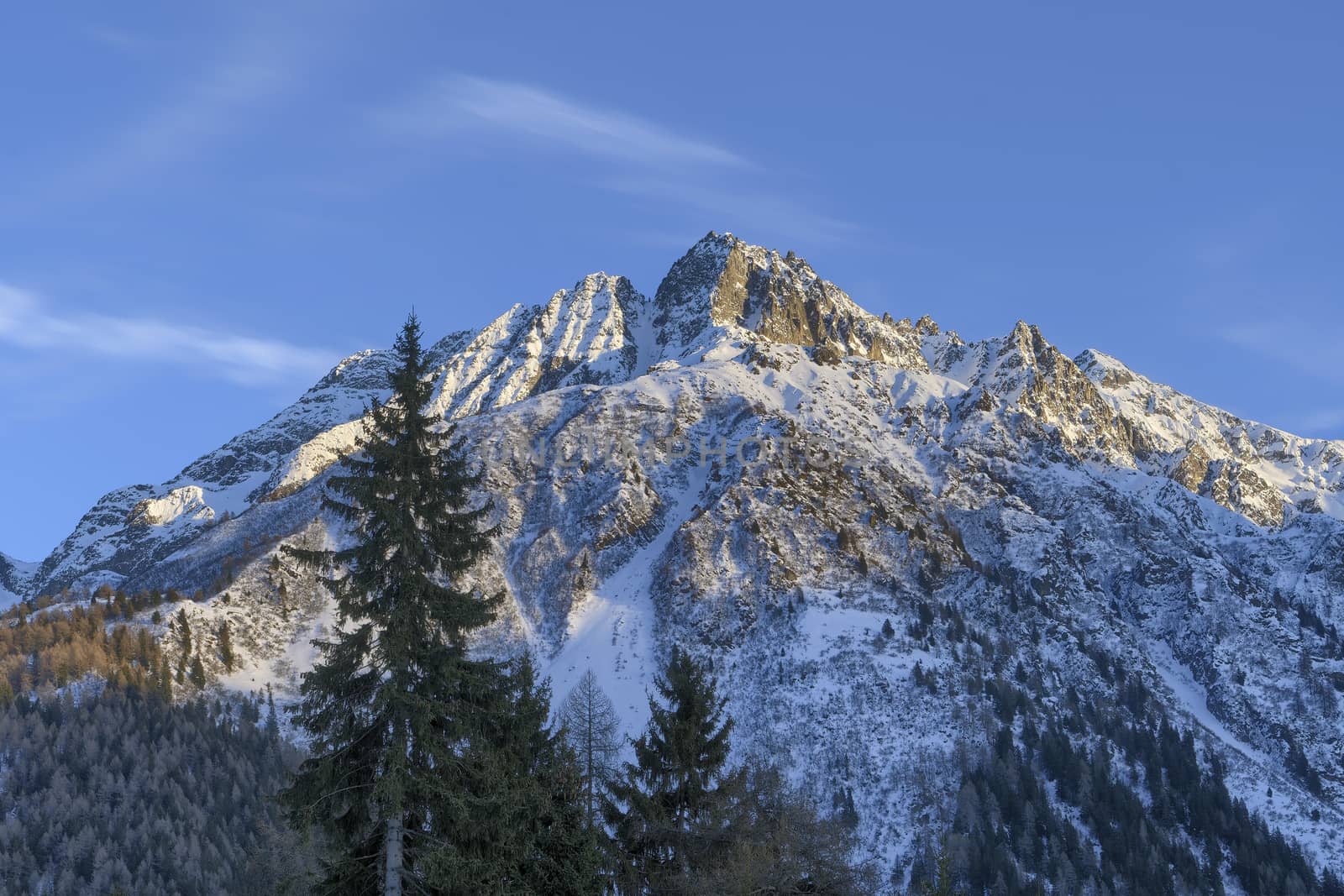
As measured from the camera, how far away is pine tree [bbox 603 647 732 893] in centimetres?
4278

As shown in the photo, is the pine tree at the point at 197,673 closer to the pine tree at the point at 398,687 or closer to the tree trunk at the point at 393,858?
the pine tree at the point at 398,687

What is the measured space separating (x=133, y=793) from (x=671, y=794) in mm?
124594

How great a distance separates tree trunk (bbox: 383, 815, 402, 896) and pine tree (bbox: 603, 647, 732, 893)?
15.5m

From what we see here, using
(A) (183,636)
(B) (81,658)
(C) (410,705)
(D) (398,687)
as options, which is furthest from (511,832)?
(A) (183,636)

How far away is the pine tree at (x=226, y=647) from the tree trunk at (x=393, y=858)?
173783 millimetres

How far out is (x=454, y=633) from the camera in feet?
92.0

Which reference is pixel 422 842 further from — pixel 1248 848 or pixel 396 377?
pixel 1248 848

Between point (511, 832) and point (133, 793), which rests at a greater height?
point (133, 793)

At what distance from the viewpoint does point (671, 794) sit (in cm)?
4447

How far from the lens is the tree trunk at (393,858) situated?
26.2m

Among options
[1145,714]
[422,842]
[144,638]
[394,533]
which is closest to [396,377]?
[394,533]

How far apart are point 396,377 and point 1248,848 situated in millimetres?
158511

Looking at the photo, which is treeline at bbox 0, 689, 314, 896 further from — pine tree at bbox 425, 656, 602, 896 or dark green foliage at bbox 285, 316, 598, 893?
dark green foliage at bbox 285, 316, 598, 893

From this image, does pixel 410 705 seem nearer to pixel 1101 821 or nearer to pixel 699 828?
pixel 699 828
